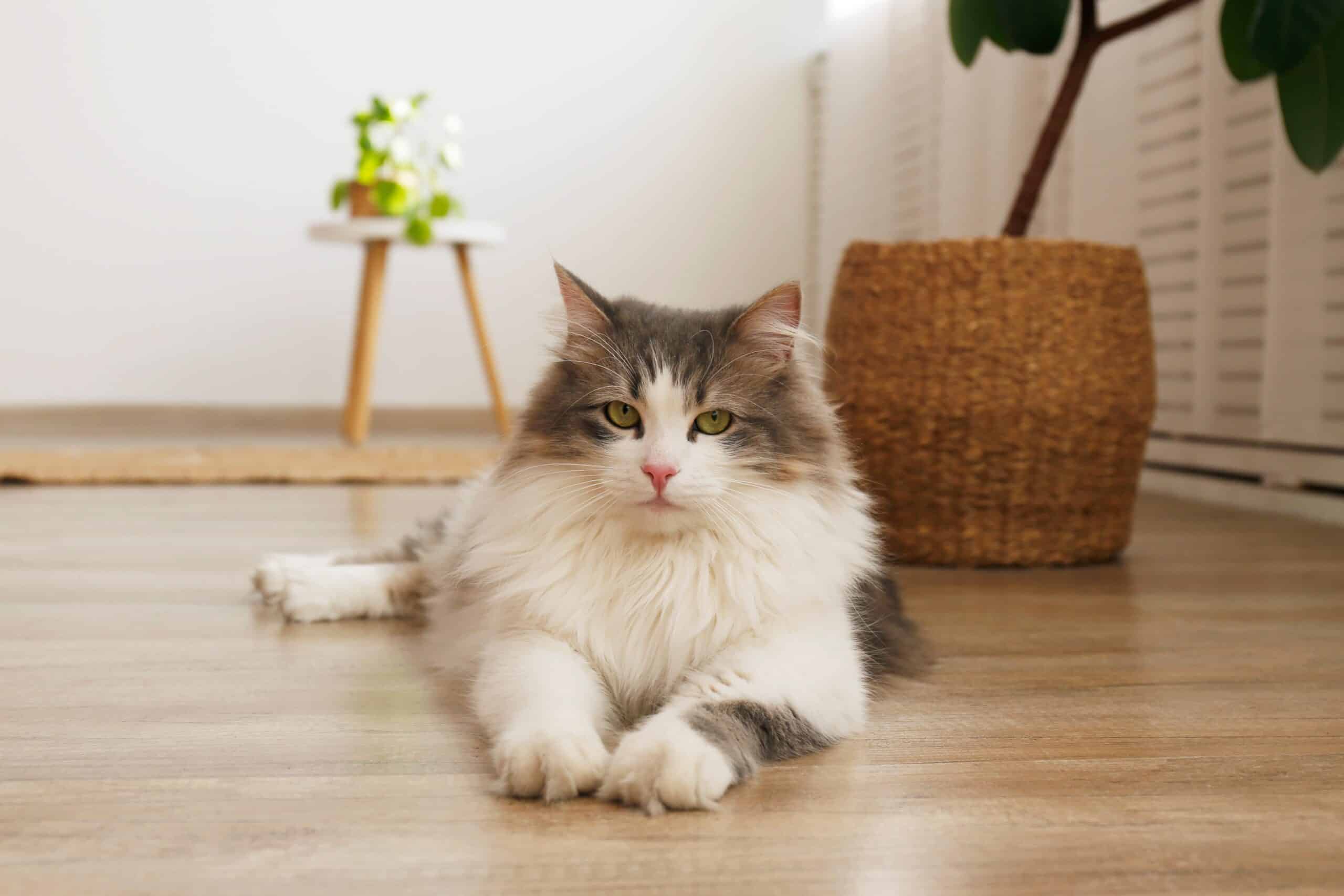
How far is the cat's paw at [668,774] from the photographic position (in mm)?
1015

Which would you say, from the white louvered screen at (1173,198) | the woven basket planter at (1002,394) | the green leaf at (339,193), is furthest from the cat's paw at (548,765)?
the green leaf at (339,193)

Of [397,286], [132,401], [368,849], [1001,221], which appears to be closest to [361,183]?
[397,286]

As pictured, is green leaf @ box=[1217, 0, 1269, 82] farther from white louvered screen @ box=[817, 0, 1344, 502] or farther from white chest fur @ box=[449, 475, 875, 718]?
white chest fur @ box=[449, 475, 875, 718]

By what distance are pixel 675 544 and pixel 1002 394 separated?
3.93 ft

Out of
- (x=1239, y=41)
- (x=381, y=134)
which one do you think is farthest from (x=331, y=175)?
(x=1239, y=41)

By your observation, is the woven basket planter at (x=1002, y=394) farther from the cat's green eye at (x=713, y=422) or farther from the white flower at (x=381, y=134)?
the white flower at (x=381, y=134)

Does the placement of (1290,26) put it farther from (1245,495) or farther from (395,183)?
(395,183)

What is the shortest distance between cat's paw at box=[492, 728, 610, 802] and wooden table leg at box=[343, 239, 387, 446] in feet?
12.3

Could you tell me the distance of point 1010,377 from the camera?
2320 mm

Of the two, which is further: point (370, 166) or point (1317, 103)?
point (370, 166)

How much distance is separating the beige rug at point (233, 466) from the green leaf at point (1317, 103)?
2383 mm

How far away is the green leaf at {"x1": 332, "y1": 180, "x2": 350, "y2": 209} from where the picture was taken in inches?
187

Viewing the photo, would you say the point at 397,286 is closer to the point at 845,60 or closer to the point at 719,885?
the point at 845,60

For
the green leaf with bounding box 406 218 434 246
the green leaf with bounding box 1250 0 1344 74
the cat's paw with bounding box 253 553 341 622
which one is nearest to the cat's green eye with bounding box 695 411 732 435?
the cat's paw with bounding box 253 553 341 622
